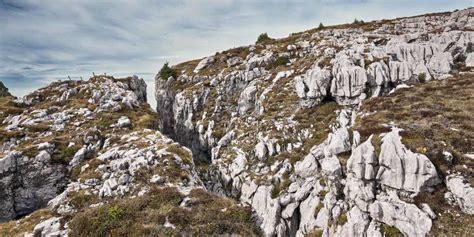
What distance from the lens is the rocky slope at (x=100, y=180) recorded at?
1873cm

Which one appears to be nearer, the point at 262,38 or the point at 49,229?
the point at 49,229

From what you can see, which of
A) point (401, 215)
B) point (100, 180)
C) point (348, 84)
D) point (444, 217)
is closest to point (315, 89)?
point (348, 84)

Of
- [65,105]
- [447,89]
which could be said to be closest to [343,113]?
[447,89]

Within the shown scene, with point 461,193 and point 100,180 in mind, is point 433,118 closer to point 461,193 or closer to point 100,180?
point 461,193

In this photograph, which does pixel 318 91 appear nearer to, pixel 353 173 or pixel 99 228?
pixel 353 173

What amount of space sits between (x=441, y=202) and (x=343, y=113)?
18.7 metres

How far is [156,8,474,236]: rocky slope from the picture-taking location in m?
16.5

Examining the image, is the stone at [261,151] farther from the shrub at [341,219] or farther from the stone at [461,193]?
the stone at [461,193]

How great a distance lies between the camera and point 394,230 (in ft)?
50.4

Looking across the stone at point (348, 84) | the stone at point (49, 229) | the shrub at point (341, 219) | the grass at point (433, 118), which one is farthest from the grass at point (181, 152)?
the stone at point (348, 84)

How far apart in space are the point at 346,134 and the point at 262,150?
427 inches

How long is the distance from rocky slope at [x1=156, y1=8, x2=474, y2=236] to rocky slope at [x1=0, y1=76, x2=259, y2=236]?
5633 millimetres

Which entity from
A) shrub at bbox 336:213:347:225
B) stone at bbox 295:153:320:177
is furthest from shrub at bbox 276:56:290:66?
shrub at bbox 336:213:347:225

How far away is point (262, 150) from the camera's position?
3075 centimetres
